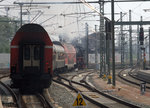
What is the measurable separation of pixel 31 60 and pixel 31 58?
12cm

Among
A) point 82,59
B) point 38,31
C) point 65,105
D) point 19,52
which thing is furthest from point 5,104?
point 82,59

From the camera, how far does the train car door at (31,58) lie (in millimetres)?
15883

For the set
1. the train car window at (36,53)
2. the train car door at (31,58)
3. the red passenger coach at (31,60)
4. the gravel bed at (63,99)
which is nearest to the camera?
the gravel bed at (63,99)

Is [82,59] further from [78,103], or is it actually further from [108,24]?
[78,103]

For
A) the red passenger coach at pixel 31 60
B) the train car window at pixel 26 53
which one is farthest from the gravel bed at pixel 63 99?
the train car window at pixel 26 53

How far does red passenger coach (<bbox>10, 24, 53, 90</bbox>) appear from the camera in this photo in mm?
15703

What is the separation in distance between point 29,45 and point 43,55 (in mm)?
981

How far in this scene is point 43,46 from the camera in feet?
53.1

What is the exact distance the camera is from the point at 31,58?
16.0 m

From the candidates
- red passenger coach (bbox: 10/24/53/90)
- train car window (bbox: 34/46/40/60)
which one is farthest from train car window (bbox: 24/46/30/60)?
train car window (bbox: 34/46/40/60)

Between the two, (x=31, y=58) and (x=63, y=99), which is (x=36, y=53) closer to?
(x=31, y=58)

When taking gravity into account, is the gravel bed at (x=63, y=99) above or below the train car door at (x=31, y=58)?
below

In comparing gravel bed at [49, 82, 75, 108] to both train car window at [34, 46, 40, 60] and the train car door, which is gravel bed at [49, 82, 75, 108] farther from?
train car window at [34, 46, 40, 60]

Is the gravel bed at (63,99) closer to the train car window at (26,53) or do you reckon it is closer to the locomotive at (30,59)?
the locomotive at (30,59)
